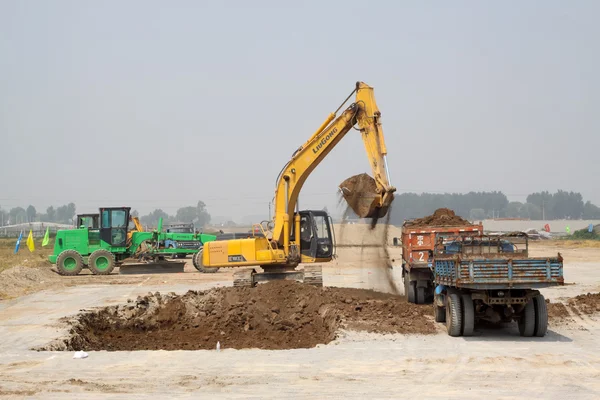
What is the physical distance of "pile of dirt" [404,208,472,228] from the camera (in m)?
21.8

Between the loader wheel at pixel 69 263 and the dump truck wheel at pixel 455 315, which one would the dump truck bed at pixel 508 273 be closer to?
the dump truck wheel at pixel 455 315

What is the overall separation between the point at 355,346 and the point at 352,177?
674cm

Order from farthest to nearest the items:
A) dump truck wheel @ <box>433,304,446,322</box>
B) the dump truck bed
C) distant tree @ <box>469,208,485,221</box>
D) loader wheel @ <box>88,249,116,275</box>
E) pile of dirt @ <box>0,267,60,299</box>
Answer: distant tree @ <box>469,208,485,221</box> → loader wheel @ <box>88,249,116,275</box> → pile of dirt @ <box>0,267,60,299</box> → dump truck wheel @ <box>433,304,446,322</box> → the dump truck bed

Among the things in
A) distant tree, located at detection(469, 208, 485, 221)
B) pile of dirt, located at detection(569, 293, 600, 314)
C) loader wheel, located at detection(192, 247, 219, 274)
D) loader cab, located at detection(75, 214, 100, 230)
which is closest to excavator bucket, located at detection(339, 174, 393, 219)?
pile of dirt, located at detection(569, 293, 600, 314)

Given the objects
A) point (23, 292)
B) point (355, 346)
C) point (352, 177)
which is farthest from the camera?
point (23, 292)

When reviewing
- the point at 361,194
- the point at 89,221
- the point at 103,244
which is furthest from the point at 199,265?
the point at 361,194

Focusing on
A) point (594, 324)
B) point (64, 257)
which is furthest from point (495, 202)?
point (594, 324)

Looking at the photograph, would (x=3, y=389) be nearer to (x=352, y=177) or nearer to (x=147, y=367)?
(x=147, y=367)

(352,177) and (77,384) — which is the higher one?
(352,177)

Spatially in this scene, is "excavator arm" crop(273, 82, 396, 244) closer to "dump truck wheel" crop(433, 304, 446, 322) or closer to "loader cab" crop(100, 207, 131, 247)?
"dump truck wheel" crop(433, 304, 446, 322)

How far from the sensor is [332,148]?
21.2 metres

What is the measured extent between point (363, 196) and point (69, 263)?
21338mm

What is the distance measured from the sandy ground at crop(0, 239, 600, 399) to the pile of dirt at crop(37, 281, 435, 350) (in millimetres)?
938

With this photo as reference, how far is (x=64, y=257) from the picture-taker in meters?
36.8
